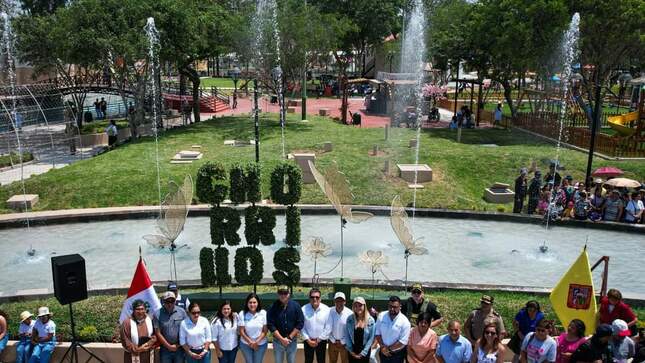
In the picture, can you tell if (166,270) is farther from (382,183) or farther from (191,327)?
(382,183)

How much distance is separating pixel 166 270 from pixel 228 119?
22802 mm

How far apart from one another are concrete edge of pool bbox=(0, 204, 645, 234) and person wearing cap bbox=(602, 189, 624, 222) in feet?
0.78

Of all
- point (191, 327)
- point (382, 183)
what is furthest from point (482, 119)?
point (191, 327)

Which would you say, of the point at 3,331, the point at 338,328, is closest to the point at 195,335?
the point at 338,328

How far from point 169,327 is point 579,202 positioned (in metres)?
13.3

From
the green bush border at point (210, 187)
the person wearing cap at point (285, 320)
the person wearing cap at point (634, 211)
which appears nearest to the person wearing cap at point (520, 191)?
the person wearing cap at point (634, 211)

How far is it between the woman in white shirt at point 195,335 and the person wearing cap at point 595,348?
454cm

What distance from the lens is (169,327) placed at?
770 cm

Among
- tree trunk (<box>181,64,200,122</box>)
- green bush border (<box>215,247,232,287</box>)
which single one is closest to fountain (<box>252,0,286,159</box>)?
tree trunk (<box>181,64,200,122</box>)

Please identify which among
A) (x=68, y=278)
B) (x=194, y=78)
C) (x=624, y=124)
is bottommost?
(x=68, y=278)

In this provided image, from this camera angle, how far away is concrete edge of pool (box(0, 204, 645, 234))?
1684cm

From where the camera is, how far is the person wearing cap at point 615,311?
8.02 m

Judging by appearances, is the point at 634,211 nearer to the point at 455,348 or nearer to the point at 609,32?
the point at 455,348

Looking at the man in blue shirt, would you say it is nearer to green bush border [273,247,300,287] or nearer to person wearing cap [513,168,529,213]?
green bush border [273,247,300,287]
